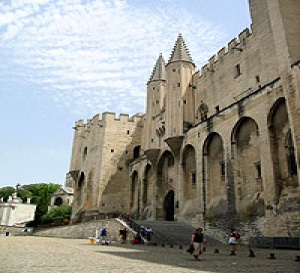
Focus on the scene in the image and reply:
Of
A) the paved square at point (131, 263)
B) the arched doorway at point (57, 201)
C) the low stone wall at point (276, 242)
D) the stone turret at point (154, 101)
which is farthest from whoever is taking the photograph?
the arched doorway at point (57, 201)

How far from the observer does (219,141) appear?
2147 centimetres

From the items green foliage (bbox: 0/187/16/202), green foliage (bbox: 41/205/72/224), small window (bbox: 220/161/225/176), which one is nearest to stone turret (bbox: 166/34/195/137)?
small window (bbox: 220/161/225/176)

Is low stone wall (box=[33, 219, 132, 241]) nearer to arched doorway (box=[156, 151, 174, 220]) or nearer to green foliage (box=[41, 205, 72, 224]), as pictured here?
arched doorway (box=[156, 151, 174, 220])

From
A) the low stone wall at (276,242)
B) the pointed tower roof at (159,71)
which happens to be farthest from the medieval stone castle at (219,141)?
the low stone wall at (276,242)

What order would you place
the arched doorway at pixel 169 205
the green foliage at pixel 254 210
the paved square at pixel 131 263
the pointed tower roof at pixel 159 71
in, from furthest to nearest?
the pointed tower roof at pixel 159 71
the arched doorway at pixel 169 205
the green foliage at pixel 254 210
the paved square at pixel 131 263

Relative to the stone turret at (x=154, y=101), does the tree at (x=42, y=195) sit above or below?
below

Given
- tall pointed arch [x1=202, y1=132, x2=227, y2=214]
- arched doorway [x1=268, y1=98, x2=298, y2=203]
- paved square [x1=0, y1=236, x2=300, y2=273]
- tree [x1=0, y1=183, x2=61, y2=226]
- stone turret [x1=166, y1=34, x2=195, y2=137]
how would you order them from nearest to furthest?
1. paved square [x1=0, y1=236, x2=300, y2=273]
2. arched doorway [x1=268, y1=98, x2=298, y2=203]
3. tall pointed arch [x1=202, y1=132, x2=227, y2=214]
4. stone turret [x1=166, y1=34, x2=195, y2=137]
5. tree [x1=0, y1=183, x2=61, y2=226]

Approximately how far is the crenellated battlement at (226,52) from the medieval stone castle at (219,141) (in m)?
0.10

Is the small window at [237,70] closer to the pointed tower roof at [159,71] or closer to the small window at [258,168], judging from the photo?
the small window at [258,168]

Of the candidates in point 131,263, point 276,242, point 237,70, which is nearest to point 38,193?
point 237,70

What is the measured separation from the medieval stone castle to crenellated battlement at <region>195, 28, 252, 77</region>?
10 cm

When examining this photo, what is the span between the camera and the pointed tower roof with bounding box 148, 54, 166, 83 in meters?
34.4

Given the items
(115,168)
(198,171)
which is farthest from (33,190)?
(198,171)

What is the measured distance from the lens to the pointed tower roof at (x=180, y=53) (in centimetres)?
2876
